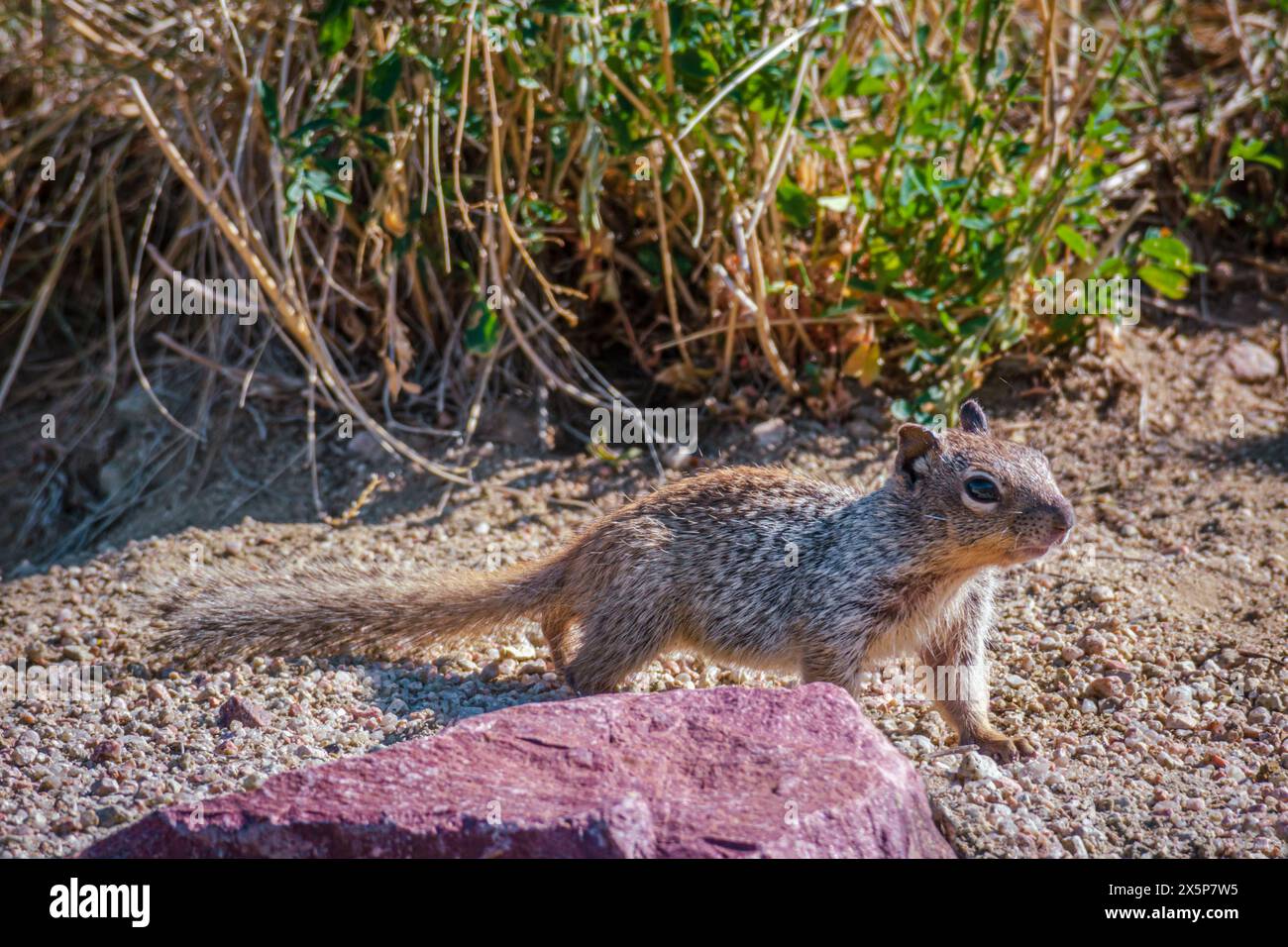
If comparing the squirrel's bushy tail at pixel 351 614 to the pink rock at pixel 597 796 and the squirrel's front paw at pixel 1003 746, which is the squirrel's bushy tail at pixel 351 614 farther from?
the squirrel's front paw at pixel 1003 746

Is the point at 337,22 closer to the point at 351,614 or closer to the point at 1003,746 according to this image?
the point at 351,614

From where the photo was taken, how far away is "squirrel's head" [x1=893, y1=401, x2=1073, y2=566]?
177 inches

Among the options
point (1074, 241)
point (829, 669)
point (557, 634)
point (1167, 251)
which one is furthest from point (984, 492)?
→ point (1167, 251)

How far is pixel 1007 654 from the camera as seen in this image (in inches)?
210

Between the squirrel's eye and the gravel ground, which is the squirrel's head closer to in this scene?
the squirrel's eye


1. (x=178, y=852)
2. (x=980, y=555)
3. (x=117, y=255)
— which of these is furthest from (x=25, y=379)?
(x=980, y=555)

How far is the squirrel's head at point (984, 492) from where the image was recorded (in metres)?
4.49

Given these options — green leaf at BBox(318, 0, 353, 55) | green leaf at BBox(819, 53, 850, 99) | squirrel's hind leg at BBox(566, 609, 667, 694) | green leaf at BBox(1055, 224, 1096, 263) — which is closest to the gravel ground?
squirrel's hind leg at BBox(566, 609, 667, 694)

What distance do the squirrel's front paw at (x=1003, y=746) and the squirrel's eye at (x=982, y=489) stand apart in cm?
81

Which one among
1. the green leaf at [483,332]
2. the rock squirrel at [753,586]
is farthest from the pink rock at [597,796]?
the green leaf at [483,332]

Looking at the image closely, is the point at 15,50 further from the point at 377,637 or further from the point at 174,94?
the point at 377,637

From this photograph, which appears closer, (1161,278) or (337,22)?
(337,22)

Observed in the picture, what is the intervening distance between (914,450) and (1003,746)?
3.52ft

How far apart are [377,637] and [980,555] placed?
7.61 feet
